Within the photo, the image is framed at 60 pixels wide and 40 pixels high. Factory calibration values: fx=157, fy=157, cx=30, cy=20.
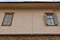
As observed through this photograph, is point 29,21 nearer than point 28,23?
No

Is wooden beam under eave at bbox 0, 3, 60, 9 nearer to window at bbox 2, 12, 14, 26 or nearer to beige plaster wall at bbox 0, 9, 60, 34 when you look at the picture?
beige plaster wall at bbox 0, 9, 60, 34

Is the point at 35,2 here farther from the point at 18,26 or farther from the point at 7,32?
the point at 7,32

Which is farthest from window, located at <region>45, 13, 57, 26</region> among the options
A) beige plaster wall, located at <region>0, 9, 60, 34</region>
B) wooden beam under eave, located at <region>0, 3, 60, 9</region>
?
wooden beam under eave, located at <region>0, 3, 60, 9</region>

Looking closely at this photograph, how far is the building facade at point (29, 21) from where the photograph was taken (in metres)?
8.59

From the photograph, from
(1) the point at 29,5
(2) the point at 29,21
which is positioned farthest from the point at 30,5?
(2) the point at 29,21

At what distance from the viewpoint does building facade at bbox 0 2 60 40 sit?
859cm

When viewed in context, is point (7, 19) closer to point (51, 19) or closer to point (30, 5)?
point (30, 5)

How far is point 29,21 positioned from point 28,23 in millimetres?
185

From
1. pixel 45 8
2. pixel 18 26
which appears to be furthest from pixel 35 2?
pixel 18 26

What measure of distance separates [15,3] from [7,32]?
2.66m

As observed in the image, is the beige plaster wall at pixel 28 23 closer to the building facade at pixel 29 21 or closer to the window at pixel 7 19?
the building facade at pixel 29 21

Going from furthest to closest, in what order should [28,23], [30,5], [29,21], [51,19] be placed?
[30,5], [51,19], [29,21], [28,23]

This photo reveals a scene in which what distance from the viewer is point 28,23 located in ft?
31.8

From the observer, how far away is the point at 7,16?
10.7 metres
